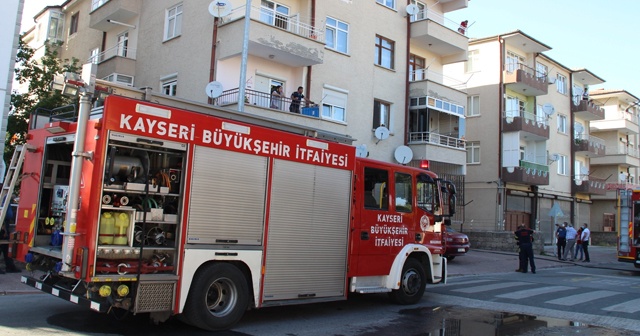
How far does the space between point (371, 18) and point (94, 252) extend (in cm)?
1953

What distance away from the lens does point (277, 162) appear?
7.85 metres

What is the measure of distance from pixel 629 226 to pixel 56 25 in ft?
101

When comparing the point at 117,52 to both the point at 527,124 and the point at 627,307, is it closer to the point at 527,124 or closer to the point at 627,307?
the point at 627,307

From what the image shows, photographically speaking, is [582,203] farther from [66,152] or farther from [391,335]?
[66,152]

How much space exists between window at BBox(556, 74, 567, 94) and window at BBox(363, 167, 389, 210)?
3377cm

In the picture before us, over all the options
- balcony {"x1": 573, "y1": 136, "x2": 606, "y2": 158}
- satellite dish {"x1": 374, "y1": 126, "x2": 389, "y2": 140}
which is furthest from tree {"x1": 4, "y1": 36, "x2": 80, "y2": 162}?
balcony {"x1": 573, "y1": 136, "x2": 606, "y2": 158}

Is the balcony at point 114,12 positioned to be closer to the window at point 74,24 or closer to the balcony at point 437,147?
the window at point 74,24

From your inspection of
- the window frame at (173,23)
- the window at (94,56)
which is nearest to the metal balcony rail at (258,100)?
the window frame at (173,23)

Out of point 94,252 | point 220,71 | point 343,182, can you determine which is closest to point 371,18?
point 220,71

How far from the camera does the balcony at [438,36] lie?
24.9 meters

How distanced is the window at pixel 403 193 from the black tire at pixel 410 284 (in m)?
1.07

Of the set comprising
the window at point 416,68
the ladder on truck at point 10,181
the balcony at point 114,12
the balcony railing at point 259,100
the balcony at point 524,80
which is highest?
the balcony at point 524,80

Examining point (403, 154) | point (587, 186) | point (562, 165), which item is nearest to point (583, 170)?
point (587, 186)

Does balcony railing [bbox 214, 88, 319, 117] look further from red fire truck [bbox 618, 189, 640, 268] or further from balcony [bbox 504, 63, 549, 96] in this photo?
balcony [bbox 504, 63, 549, 96]
